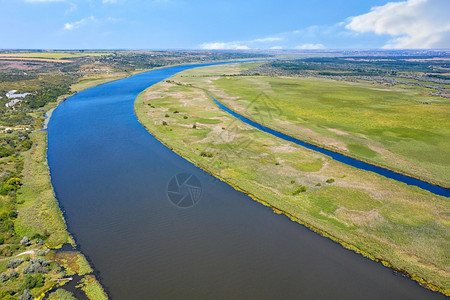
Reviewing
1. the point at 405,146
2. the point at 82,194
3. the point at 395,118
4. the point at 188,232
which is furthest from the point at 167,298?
the point at 395,118

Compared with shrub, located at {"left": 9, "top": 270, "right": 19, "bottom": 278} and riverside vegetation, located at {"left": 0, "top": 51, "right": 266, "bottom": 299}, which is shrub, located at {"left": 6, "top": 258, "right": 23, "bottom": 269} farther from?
shrub, located at {"left": 9, "top": 270, "right": 19, "bottom": 278}

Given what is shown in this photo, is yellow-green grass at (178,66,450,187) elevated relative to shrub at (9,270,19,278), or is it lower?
elevated

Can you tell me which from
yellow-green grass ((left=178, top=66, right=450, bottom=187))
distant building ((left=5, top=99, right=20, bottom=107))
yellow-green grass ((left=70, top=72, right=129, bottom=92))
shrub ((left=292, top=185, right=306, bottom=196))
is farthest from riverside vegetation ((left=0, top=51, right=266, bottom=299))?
yellow-green grass ((left=70, top=72, right=129, bottom=92))

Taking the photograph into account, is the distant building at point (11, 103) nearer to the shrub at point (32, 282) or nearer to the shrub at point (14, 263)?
the shrub at point (14, 263)

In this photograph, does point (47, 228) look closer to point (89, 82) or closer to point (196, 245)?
point (196, 245)

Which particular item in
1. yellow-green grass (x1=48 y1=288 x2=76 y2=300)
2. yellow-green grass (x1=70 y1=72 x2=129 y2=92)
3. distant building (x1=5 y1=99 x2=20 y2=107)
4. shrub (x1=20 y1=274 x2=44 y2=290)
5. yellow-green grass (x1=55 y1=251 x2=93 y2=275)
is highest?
yellow-green grass (x1=70 y1=72 x2=129 y2=92)

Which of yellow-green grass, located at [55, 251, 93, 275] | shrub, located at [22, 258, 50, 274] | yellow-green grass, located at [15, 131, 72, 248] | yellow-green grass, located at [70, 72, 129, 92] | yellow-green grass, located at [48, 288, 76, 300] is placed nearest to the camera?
yellow-green grass, located at [48, 288, 76, 300]
